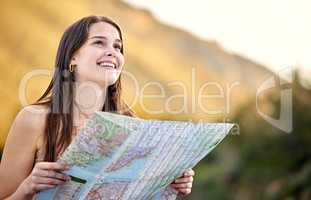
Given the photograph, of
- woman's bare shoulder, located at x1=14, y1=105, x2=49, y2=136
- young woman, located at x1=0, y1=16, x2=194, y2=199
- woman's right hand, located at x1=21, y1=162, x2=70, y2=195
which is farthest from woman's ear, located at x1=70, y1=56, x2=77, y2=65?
woman's right hand, located at x1=21, y1=162, x2=70, y2=195

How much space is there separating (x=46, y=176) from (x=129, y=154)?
0.10 metres

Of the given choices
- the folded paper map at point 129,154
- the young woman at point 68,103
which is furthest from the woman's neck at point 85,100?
the folded paper map at point 129,154

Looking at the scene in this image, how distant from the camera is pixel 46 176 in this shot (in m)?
0.78

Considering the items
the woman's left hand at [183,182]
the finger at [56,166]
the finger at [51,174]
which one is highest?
the finger at [56,166]

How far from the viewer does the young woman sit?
0.87 metres

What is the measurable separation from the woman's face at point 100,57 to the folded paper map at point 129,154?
16 centimetres

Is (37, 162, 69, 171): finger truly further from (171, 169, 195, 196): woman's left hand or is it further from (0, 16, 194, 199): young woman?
(171, 169, 195, 196): woman's left hand

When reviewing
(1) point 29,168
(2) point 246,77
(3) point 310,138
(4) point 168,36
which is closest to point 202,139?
(1) point 29,168

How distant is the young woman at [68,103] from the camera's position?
0.87 m

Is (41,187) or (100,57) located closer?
(41,187)

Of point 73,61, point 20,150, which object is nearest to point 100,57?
point 73,61

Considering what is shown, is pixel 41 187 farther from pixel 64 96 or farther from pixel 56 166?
pixel 64 96

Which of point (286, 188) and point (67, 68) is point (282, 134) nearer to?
point (286, 188)

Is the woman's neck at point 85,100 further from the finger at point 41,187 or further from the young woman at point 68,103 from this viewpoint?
the finger at point 41,187
